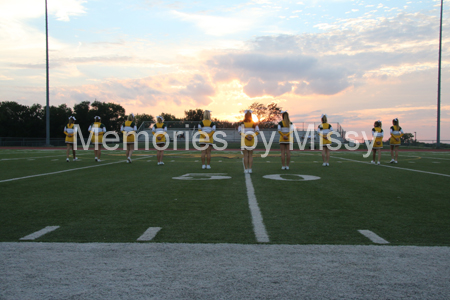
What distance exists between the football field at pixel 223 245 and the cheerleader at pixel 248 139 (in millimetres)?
3932

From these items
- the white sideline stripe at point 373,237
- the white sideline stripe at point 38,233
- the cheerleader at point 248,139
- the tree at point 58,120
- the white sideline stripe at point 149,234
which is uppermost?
the tree at point 58,120

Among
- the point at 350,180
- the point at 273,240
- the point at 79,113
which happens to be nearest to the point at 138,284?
the point at 273,240

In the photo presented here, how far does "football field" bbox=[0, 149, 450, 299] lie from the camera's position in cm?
255

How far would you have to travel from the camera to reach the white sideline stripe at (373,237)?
12.3 ft

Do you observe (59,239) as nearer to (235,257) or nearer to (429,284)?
(235,257)

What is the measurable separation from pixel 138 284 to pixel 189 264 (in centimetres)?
52

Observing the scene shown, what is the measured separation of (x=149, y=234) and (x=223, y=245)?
3.19 feet

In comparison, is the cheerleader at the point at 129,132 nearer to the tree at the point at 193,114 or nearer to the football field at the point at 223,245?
the football field at the point at 223,245

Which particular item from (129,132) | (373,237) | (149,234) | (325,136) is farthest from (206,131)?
(373,237)

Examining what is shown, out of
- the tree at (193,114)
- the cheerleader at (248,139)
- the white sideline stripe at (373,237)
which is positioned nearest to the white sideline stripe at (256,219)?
the white sideline stripe at (373,237)

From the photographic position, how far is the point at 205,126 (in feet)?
40.6

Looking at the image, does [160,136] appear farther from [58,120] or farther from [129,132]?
[58,120]

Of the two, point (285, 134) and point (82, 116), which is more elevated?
point (82, 116)

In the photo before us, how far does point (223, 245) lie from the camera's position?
3.54 meters
